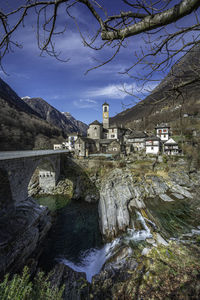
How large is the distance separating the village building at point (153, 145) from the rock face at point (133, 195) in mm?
9734

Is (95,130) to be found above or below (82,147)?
above

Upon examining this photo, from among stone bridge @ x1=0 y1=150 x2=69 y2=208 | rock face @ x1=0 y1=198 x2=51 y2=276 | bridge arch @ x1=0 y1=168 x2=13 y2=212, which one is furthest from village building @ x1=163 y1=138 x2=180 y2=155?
bridge arch @ x1=0 y1=168 x2=13 y2=212

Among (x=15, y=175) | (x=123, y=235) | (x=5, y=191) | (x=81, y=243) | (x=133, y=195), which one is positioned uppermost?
(x=15, y=175)

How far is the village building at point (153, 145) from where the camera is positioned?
29630 millimetres

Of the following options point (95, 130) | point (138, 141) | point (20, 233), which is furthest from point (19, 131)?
point (20, 233)

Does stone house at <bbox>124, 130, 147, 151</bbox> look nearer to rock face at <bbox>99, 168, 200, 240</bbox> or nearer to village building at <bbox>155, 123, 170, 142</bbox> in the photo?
village building at <bbox>155, 123, 170, 142</bbox>

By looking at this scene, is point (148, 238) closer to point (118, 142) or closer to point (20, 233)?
point (20, 233)

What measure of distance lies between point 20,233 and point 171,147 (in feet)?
101

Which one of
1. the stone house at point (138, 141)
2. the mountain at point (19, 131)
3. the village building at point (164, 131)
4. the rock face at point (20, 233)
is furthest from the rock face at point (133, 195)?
the mountain at point (19, 131)

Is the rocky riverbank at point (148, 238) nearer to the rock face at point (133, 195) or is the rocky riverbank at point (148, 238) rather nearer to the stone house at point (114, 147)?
the rock face at point (133, 195)

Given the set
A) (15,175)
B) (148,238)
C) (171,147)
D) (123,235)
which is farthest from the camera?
(171,147)

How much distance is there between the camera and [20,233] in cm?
852

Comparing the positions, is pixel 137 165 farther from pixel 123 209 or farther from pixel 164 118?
pixel 164 118

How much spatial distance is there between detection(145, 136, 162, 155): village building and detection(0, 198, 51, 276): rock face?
2619 centimetres
